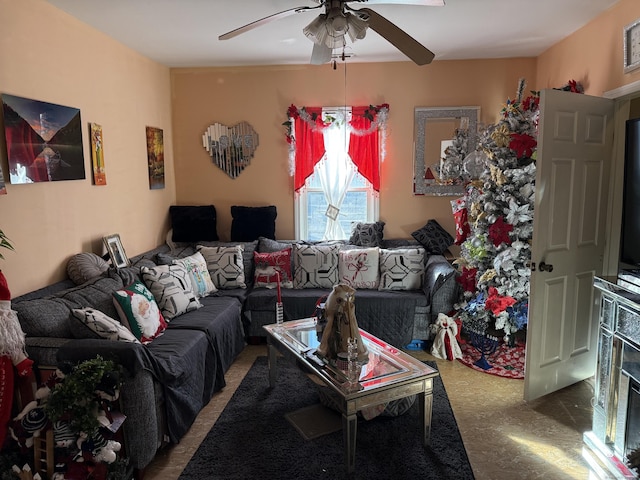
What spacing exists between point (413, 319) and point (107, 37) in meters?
3.38

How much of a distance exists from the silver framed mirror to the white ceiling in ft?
1.77

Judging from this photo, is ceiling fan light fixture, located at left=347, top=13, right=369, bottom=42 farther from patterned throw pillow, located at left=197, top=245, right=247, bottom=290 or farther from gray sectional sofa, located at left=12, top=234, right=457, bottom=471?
patterned throw pillow, located at left=197, top=245, right=247, bottom=290

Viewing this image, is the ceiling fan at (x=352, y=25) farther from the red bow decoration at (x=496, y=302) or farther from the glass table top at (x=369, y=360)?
the red bow decoration at (x=496, y=302)

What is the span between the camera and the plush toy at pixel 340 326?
2535 mm

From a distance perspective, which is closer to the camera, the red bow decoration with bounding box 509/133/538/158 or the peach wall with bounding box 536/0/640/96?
the peach wall with bounding box 536/0/640/96

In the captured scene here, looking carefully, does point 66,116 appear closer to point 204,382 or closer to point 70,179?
point 70,179

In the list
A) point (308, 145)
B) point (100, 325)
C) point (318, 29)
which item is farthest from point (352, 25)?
point (308, 145)

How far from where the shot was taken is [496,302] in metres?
3.57

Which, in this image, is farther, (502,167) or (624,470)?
(502,167)

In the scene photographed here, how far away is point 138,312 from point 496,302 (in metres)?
2.59

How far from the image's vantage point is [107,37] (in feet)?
12.1

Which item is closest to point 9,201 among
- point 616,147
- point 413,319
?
point 413,319

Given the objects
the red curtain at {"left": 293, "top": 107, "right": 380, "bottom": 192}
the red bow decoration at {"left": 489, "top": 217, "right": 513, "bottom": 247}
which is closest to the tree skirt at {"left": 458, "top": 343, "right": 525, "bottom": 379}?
the red bow decoration at {"left": 489, "top": 217, "right": 513, "bottom": 247}

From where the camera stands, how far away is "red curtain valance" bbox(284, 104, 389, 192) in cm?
470
